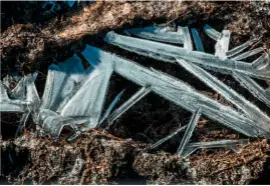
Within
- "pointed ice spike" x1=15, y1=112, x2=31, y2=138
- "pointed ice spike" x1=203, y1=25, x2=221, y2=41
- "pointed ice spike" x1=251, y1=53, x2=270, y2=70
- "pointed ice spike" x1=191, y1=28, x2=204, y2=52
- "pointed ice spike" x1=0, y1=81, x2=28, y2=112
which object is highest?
"pointed ice spike" x1=203, y1=25, x2=221, y2=41

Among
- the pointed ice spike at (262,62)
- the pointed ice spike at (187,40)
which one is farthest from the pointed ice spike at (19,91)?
the pointed ice spike at (262,62)

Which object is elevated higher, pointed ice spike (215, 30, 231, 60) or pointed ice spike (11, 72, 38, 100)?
pointed ice spike (215, 30, 231, 60)

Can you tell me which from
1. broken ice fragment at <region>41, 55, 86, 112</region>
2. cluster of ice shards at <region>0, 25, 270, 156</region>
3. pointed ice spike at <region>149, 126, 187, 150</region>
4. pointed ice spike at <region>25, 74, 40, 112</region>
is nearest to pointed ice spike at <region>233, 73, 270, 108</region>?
cluster of ice shards at <region>0, 25, 270, 156</region>

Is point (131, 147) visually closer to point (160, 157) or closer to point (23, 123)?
point (160, 157)

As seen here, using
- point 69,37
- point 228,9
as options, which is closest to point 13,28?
point 69,37

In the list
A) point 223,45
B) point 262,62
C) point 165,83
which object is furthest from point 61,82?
point 262,62

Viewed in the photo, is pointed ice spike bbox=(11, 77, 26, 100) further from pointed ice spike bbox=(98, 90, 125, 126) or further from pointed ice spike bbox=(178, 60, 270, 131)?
pointed ice spike bbox=(178, 60, 270, 131)
